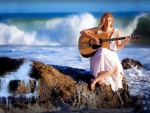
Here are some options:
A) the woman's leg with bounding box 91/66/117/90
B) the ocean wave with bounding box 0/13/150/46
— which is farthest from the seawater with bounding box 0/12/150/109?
the woman's leg with bounding box 91/66/117/90

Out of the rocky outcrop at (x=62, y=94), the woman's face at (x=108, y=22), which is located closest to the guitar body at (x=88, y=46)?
the woman's face at (x=108, y=22)

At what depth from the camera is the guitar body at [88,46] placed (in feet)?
7.37

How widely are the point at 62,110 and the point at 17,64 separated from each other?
601mm

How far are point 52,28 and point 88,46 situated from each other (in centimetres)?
41

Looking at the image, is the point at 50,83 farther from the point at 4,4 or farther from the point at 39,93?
the point at 4,4

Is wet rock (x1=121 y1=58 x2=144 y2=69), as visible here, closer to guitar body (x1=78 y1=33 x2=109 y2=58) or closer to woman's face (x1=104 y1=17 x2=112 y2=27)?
guitar body (x1=78 y1=33 x2=109 y2=58)

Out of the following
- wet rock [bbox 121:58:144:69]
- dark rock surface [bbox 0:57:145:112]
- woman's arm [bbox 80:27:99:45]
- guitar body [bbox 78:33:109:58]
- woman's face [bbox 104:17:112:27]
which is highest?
woman's face [bbox 104:17:112:27]

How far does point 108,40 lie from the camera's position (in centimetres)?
225

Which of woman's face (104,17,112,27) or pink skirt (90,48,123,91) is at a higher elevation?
woman's face (104,17,112,27)

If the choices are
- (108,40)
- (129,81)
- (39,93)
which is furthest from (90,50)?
(39,93)

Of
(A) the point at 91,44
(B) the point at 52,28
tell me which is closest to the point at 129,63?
(A) the point at 91,44

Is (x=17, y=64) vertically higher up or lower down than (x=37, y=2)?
lower down

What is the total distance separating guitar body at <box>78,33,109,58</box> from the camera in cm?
225

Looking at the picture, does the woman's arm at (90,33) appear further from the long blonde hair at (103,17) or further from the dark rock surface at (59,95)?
the dark rock surface at (59,95)
